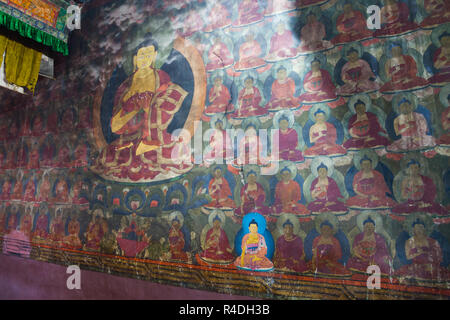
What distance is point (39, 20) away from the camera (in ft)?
13.1

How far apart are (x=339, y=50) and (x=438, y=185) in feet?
4.27

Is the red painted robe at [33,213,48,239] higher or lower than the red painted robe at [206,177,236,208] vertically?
lower

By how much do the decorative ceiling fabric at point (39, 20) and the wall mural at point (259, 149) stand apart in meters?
0.38

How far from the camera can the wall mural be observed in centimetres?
214

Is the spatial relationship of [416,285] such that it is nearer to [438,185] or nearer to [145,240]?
[438,185]

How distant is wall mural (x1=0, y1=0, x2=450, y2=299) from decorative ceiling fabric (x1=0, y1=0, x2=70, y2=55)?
38cm

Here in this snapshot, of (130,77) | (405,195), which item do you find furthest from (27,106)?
(405,195)

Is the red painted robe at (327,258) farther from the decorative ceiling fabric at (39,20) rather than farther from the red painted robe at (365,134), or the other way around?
the decorative ceiling fabric at (39,20)

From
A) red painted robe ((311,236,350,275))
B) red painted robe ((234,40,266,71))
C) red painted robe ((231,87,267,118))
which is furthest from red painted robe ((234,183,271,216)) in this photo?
red painted robe ((234,40,266,71))

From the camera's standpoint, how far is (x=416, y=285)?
6.59ft

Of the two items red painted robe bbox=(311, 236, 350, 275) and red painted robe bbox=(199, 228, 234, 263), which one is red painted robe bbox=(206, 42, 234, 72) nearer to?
red painted robe bbox=(199, 228, 234, 263)

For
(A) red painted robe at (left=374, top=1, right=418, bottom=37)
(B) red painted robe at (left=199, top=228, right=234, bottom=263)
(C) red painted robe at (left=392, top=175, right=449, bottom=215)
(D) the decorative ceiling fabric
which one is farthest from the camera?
(D) the decorative ceiling fabric

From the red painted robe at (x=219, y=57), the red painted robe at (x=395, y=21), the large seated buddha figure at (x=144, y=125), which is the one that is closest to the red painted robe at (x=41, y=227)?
the large seated buddha figure at (x=144, y=125)

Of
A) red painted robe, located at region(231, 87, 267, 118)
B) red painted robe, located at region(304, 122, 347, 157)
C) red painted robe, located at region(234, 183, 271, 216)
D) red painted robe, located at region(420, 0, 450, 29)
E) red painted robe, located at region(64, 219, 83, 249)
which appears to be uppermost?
red painted robe, located at region(420, 0, 450, 29)
